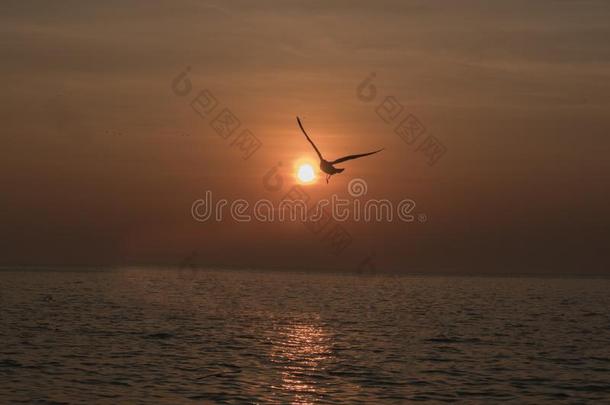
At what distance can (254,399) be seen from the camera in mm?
32156

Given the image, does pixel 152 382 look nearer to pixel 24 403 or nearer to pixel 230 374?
pixel 230 374

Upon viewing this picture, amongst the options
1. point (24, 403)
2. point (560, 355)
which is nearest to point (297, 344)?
point (560, 355)

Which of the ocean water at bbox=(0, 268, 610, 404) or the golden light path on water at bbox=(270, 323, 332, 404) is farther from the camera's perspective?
the golden light path on water at bbox=(270, 323, 332, 404)

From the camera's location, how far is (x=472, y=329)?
6406 cm

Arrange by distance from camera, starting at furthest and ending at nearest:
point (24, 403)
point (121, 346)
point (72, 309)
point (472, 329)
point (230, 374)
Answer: point (72, 309) → point (472, 329) → point (121, 346) → point (230, 374) → point (24, 403)

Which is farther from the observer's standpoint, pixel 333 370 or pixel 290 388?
pixel 333 370

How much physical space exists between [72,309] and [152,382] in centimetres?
4620

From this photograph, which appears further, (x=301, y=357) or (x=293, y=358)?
(x=301, y=357)

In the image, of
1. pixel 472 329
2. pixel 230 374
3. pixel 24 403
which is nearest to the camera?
pixel 24 403

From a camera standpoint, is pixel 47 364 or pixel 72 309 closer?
pixel 47 364

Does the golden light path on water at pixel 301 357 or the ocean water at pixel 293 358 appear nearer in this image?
the ocean water at pixel 293 358

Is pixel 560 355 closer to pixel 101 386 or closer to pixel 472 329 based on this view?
pixel 472 329

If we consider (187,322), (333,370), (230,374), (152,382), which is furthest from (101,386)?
(187,322)

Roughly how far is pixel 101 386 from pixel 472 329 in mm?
36736
